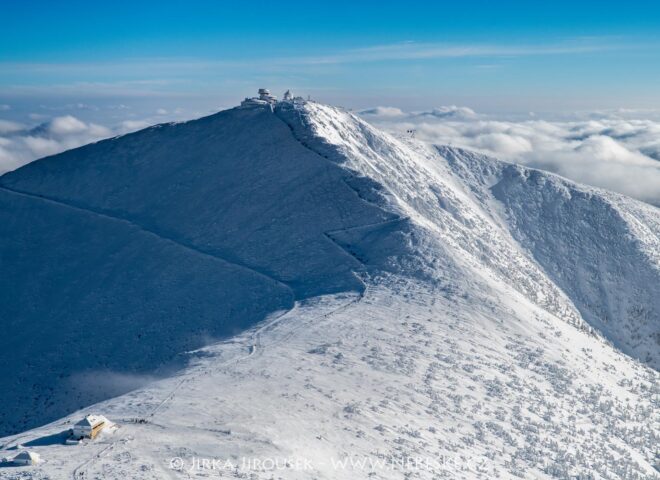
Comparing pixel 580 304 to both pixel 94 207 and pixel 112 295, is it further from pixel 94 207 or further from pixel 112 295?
pixel 94 207

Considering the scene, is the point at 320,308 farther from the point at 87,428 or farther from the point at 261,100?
the point at 261,100

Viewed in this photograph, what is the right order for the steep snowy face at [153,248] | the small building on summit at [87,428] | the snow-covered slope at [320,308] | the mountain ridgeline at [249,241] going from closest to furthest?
the small building on summit at [87,428]
the snow-covered slope at [320,308]
the steep snowy face at [153,248]
the mountain ridgeline at [249,241]

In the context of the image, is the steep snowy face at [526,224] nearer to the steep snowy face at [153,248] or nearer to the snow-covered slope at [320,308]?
the snow-covered slope at [320,308]

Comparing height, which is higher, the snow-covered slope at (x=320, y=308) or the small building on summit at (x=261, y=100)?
the small building on summit at (x=261, y=100)

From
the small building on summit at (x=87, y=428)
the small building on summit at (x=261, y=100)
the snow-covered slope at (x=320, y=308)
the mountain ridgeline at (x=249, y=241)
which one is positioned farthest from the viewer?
the small building on summit at (x=261, y=100)

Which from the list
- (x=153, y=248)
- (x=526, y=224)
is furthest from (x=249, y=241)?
(x=526, y=224)

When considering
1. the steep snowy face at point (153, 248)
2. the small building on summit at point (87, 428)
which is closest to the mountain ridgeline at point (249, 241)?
the steep snowy face at point (153, 248)

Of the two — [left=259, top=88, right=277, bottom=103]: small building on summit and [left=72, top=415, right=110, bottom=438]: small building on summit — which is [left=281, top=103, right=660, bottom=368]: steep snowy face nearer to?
[left=259, top=88, right=277, bottom=103]: small building on summit

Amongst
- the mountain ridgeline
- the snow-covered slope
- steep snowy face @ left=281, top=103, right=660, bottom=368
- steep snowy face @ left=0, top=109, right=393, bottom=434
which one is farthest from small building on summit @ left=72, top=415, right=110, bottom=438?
steep snowy face @ left=281, top=103, right=660, bottom=368
